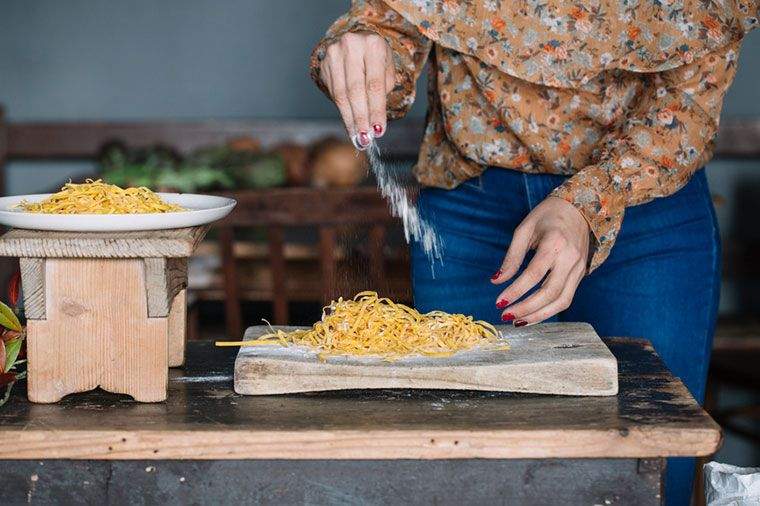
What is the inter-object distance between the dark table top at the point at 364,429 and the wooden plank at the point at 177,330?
0.24 metres

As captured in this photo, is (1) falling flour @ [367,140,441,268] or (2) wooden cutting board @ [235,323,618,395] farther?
(1) falling flour @ [367,140,441,268]

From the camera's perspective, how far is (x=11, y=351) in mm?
1739

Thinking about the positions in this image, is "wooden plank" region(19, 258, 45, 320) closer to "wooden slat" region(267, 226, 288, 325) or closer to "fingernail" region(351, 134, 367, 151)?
"fingernail" region(351, 134, 367, 151)

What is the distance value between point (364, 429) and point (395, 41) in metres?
0.88

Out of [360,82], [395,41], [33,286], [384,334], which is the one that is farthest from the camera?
[395,41]

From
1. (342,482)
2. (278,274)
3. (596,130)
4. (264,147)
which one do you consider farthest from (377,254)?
(264,147)

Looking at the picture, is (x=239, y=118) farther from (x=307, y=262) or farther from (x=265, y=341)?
(x=265, y=341)

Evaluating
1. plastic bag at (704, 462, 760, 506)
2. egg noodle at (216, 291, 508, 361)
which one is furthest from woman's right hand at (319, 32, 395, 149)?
plastic bag at (704, 462, 760, 506)

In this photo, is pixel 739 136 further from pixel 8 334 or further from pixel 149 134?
pixel 8 334

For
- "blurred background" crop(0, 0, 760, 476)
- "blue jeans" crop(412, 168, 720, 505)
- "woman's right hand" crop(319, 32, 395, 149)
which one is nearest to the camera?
"woman's right hand" crop(319, 32, 395, 149)

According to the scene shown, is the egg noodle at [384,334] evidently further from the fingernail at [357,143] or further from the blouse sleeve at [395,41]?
the blouse sleeve at [395,41]

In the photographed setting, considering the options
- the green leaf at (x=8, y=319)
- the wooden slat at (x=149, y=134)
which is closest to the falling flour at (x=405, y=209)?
the green leaf at (x=8, y=319)

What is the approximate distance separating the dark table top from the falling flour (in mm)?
519

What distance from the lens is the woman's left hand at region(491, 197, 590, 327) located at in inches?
68.6
